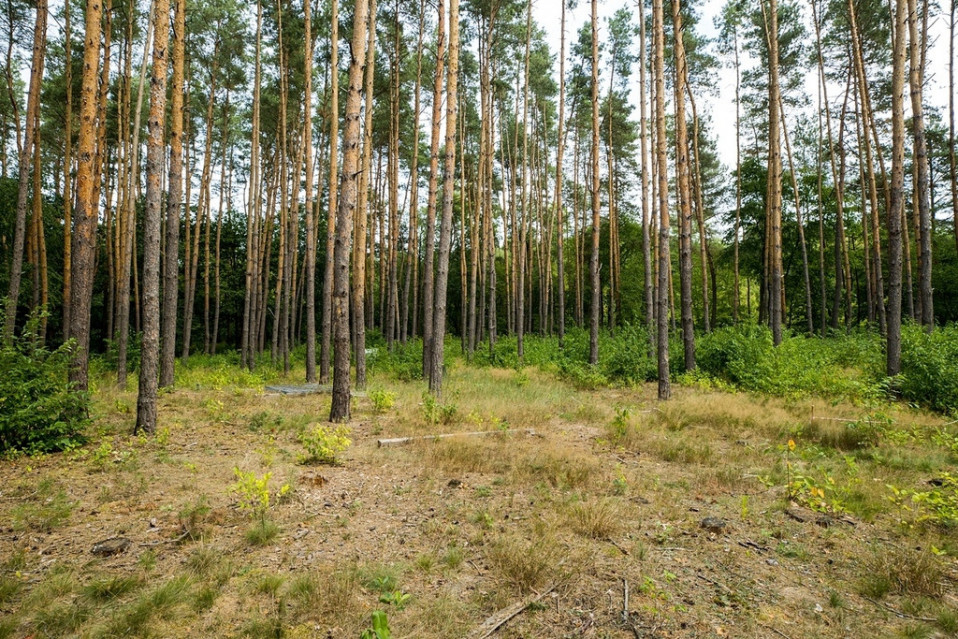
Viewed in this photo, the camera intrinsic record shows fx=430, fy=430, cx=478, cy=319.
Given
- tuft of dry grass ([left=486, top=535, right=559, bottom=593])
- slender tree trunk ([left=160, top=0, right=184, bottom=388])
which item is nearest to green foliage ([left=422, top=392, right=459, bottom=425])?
tuft of dry grass ([left=486, top=535, right=559, bottom=593])

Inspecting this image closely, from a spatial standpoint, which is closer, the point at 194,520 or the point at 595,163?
the point at 194,520

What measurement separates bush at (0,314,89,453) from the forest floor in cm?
31

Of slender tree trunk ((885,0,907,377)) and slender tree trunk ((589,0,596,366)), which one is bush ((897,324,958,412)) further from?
slender tree trunk ((589,0,596,366))

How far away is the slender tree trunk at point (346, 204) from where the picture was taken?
7148 mm

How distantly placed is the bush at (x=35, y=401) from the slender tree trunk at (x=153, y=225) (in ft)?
2.31

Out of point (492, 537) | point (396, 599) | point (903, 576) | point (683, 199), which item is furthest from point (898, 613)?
point (683, 199)

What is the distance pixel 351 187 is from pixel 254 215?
10307 millimetres

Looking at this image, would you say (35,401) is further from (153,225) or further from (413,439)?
(413,439)

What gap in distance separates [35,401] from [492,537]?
5962 mm

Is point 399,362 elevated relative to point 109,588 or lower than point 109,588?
elevated

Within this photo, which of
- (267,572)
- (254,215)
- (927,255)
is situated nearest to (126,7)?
(254,215)

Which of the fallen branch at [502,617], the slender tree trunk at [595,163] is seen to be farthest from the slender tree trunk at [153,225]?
the slender tree trunk at [595,163]

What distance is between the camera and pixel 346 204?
286 inches

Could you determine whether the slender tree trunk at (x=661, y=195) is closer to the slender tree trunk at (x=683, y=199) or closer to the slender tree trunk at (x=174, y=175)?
the slender tree trunk at (x=683, y=199)
